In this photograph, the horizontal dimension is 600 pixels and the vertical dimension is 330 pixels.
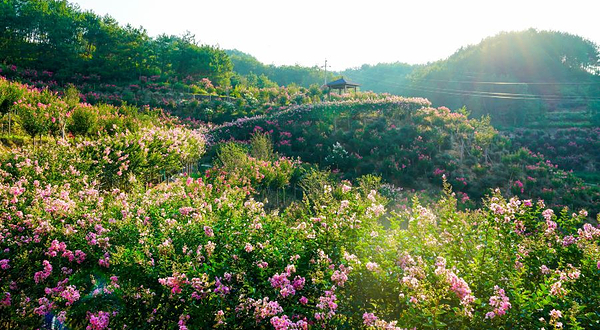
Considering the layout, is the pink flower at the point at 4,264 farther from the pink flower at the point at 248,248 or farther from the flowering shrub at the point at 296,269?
the pink flower at the point at 248,248

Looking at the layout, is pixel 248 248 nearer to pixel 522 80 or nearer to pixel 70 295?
pixel 70 295

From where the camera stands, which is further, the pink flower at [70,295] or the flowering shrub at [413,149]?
the flowering shrub at [413,149]

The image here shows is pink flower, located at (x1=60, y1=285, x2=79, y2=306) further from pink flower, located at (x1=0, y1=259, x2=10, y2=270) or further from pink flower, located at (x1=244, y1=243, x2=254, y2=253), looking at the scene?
pink flower, located at (x1=244, y1=243, x2=254, y2=253)

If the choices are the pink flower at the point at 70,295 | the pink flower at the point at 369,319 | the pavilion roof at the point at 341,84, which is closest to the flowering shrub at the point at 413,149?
the pavilion roof at the point at 341,84

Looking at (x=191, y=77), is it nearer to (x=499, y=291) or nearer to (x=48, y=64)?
(x=48, y=64)

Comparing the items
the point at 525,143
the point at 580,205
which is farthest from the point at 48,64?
the point at 525,143

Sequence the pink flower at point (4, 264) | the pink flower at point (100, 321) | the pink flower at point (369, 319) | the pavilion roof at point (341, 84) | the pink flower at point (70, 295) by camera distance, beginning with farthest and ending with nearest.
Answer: the pavilion roof at point (341, 84)
the pink flower at point (4, 264)
the pink flower at point (70, 295)
the pink flower at point (100, 321)
the pink flower at point (369, 319)

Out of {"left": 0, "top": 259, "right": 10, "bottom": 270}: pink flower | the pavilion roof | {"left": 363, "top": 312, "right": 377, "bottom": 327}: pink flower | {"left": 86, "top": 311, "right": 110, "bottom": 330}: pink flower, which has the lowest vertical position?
{"left": 86, "top": 311, "right": 110, "bottom": 330}: pink flower

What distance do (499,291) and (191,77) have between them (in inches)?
1294

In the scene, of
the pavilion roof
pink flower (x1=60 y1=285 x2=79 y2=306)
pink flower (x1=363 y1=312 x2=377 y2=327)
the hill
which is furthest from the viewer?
the hill

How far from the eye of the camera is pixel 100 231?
381 cm

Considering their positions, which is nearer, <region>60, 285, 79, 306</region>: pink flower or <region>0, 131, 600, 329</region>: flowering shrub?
<region>0, 131, 600, 329</region>: flowering shrub

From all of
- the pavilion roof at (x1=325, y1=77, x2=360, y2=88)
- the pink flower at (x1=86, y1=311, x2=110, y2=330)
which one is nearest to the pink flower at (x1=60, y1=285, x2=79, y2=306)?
the pink flower at (x1=86, y1=311, x2=110, y2=330)

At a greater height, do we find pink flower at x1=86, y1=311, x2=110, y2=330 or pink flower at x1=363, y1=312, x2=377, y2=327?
pink flower at x1=363, y1=312, x2=377, y2=327
